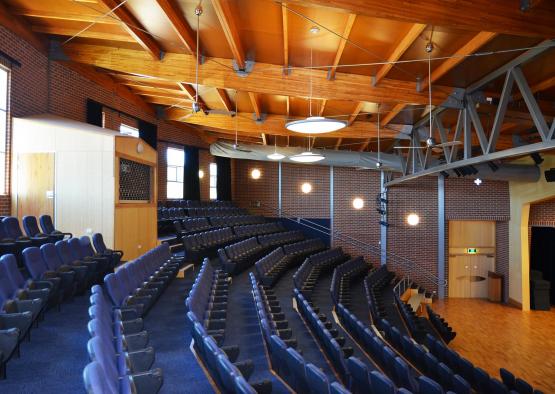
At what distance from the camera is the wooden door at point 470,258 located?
11.8 m

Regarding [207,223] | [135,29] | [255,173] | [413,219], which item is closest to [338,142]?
[255,173]

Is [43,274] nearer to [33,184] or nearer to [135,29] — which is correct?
[33,184]

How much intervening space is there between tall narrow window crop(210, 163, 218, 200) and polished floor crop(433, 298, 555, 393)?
21.7ft

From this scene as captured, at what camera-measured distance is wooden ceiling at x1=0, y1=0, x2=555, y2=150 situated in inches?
130

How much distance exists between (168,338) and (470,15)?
351cm

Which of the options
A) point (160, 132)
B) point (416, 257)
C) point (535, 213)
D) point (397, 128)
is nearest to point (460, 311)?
point (416, 257)

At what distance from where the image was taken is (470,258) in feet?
38.8

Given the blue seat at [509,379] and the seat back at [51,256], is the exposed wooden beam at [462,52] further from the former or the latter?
the seat back at [51,256]

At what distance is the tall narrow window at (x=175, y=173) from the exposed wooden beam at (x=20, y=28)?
4.42 metres

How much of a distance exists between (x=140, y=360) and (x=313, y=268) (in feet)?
19.8

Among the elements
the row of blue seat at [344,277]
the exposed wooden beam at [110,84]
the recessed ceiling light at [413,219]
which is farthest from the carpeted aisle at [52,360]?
the recessed ceiling light at [413,219]

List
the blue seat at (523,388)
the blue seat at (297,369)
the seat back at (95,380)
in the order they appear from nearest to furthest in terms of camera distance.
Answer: the seat back at (95,380) < the blue seat at (297,369) < the blue seat at (523,388)

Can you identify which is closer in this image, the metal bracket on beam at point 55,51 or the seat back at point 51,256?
the seat back at point 51,256

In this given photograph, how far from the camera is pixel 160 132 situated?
10125 mm
